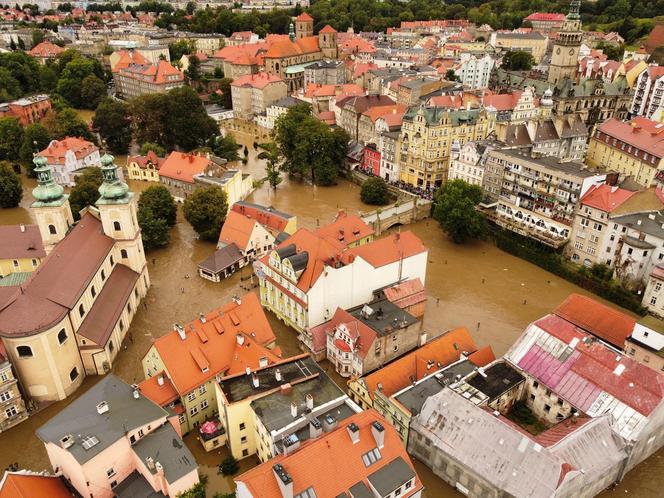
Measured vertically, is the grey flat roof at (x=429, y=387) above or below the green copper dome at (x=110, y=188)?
below

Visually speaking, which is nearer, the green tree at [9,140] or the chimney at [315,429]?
the chimney at [315,429]

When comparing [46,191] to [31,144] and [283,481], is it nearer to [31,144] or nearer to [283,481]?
[283,481]

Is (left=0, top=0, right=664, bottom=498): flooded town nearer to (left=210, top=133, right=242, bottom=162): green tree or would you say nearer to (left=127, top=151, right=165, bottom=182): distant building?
(left=210, top=133, right=242, bottom=162): green tree

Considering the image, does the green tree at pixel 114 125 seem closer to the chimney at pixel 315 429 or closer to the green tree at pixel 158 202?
the green tree at pixel 158 202

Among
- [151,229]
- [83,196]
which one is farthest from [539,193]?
[83,196]

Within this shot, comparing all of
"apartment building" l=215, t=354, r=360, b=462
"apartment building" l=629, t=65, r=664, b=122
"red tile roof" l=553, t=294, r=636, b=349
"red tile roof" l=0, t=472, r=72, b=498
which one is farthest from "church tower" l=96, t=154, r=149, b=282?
"apartment building" l=629, t=65, r=664, b=122

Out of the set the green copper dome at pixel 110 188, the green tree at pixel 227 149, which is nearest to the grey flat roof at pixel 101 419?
the green copper dome at pixel 110 188
